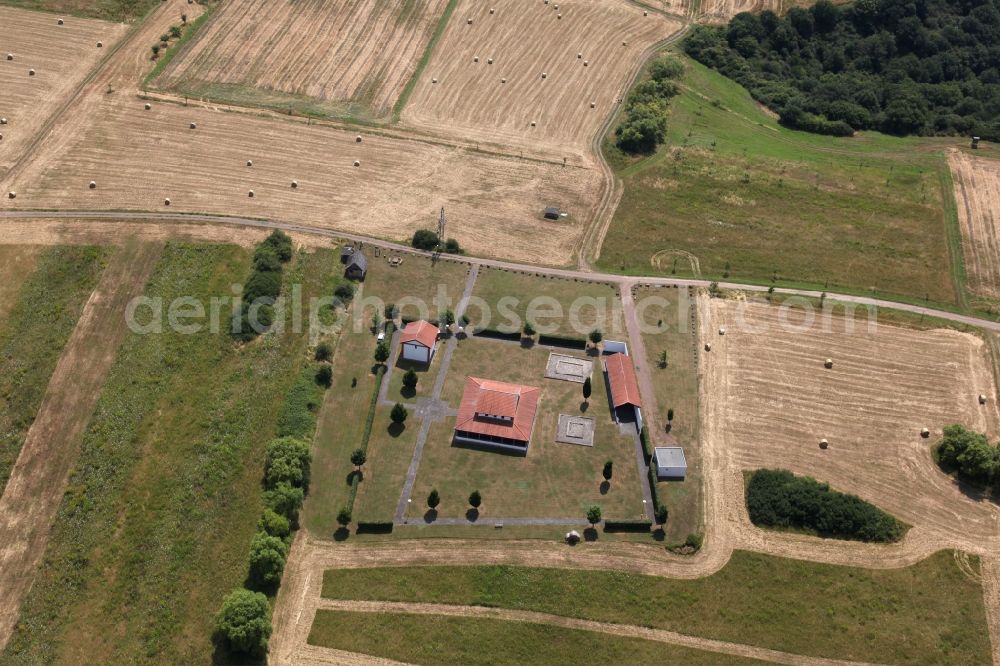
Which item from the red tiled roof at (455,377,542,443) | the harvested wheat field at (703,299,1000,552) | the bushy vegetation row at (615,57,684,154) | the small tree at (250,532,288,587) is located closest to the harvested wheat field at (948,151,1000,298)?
the harvested wheat field at (703,299,1000,552)

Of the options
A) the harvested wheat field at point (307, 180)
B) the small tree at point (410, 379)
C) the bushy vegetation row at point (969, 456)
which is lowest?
the small tree at point (410, 379)

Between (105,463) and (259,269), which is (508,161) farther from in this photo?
(105,463)

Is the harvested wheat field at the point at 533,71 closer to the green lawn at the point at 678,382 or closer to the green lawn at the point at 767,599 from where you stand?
the green lawn at the point at 678,382

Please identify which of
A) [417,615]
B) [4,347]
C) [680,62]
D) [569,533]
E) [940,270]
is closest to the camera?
[417,615]

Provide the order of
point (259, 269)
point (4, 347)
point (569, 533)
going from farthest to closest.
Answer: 1. point (259, 269)
2. point (4, 347)
3. point (569, 533)

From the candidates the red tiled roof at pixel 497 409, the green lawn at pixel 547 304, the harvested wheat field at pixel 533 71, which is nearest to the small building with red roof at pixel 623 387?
the green lawn at pixel 547 304

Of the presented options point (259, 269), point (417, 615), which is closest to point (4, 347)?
point (259, 269)
